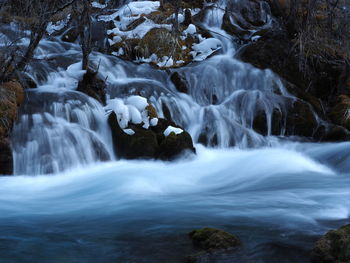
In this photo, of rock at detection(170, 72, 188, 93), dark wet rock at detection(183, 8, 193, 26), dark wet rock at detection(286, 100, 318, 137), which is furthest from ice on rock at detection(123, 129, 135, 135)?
dark wet rock at detection(183, 8, 193, 26)

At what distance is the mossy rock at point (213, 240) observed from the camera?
327 cm

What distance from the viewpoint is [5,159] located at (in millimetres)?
6086

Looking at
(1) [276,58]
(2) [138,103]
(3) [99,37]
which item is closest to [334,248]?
(2) [138,103]

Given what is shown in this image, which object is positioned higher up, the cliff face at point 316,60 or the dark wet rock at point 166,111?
the cliff face at point 316,60

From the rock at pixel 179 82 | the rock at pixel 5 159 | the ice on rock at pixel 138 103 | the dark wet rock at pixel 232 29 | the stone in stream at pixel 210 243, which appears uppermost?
the dark wet rock at pixel 232 29

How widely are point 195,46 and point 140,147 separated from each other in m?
5.52

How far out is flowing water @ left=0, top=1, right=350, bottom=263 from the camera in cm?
363

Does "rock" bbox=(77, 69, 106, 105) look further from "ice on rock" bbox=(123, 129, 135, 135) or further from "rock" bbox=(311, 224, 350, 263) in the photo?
"rock" bbox=(311, 224, 350, 263)

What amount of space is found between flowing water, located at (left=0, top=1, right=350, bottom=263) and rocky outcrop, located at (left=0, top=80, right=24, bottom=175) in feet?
0.57

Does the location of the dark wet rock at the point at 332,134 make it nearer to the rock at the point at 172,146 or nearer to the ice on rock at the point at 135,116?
the rock at the point at 172,146

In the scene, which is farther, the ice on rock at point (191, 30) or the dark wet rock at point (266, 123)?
the ice on rock at point (191, 30)

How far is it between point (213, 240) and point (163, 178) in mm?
3049

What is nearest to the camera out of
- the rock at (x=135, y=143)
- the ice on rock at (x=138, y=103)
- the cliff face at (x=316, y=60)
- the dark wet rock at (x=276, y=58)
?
the rock at (x=135, y=143)

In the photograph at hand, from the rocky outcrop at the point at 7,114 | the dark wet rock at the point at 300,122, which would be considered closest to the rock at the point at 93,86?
the rocky outcrop at the point at 7,114
